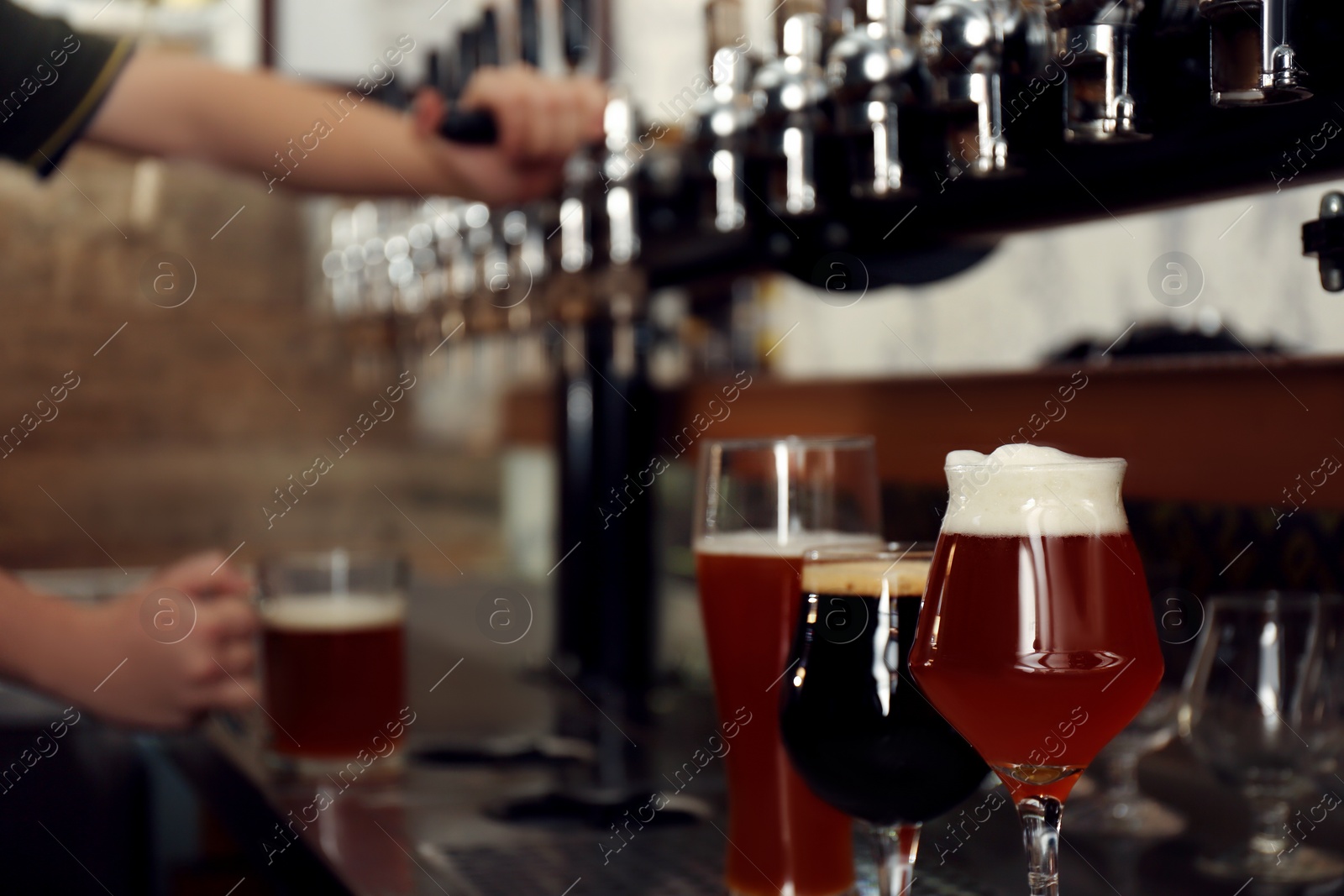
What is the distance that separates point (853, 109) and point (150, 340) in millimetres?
3185

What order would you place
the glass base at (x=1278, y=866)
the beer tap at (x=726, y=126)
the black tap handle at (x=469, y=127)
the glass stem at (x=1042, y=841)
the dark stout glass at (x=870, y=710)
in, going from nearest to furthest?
the glass stem at (x=1042, y=841) → the dark stout glass at (x=870, y=710) → the glass base at (x=1278, y=866) → the beer tap at (x=726, y=126) → the black tap handle at (x=469, y=127)

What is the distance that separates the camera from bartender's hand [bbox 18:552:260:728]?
4.66 feet

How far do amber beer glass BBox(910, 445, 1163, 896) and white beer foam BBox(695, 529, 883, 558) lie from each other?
0.72 feet

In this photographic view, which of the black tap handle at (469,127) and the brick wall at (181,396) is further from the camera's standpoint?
the brick wall at (181,396)

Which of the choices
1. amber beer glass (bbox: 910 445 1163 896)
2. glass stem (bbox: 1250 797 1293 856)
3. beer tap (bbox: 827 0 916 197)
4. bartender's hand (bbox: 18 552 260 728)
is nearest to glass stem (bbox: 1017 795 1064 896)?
amber beer glass (bbox: 910 445 1163 896)

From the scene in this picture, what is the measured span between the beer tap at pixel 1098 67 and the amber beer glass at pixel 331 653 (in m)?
0.87

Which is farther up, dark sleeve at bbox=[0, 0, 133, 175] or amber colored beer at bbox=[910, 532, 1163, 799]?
dark sleeve at bbox=[0, 0, 133, 175]

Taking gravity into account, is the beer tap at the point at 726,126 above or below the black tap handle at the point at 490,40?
below

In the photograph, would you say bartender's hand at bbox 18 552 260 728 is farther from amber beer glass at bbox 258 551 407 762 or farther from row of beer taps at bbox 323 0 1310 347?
row of beer taps at bbox 323 0 1310 347

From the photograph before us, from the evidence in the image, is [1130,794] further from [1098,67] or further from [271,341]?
[271,341]

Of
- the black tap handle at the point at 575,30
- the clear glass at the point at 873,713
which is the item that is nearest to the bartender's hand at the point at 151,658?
the clear glass at the point at 873,713

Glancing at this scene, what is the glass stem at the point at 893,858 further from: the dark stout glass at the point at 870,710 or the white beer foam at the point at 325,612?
the white beer foam at the point at 325,612

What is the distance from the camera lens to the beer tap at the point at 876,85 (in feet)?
3.40

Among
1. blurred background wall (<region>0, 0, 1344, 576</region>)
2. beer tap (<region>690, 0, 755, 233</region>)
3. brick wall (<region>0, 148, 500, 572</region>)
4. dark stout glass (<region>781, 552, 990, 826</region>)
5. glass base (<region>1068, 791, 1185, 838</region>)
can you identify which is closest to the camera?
dark stout glass (<region>781, 552, 990, 826</region>)
